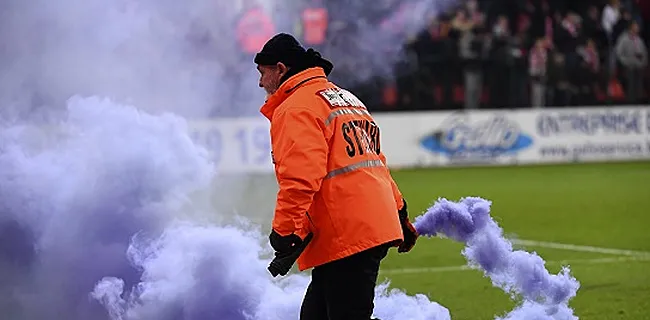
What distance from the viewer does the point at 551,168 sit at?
22.4m

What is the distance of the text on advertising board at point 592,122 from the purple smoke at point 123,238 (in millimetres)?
16668

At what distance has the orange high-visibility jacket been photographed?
17.1ft

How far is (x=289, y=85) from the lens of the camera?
18.1ft

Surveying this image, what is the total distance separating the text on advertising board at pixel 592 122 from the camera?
77.9 feet

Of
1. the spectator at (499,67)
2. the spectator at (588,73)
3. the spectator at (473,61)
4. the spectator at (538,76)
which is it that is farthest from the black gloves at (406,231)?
the spectator at (588,73)

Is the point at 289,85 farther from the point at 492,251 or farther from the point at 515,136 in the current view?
the point at 515,136

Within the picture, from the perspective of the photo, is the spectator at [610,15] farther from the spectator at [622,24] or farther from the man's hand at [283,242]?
the man's hand at [283,242]

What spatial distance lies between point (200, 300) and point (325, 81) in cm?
185

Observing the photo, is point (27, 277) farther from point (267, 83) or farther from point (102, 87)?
point (267, 83)

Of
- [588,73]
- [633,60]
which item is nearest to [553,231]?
[588,73]

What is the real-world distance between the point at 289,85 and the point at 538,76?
61.8 ft

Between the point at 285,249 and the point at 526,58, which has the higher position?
the point at 526,58

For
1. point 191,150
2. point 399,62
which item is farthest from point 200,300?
point 399,62

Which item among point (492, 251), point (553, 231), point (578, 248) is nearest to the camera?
point (492, 251)
